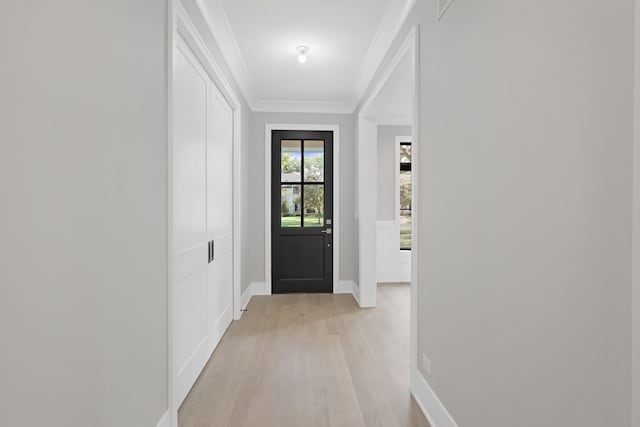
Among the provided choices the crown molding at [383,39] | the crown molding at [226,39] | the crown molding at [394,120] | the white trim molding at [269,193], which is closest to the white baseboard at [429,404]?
the crown molding at [383,39]

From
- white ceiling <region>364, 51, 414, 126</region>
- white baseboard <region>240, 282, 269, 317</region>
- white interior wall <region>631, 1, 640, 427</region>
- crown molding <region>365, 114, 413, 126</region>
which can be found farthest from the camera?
crown molding <region>365, 114, 413, 126</region>

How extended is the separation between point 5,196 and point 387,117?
514 centimetres

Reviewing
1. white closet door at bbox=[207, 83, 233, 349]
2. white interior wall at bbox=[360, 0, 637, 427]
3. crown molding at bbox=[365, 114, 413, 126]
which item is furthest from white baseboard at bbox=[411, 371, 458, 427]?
crown molding at bbox=[365, 114, 413, 126]

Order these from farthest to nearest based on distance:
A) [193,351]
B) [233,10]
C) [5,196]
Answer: [233,10] → [193,351] → [5,196]

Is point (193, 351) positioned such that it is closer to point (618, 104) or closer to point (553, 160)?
point (553, 160)

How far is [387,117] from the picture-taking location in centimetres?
547

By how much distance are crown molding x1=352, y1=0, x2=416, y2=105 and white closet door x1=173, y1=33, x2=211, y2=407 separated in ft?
4.65

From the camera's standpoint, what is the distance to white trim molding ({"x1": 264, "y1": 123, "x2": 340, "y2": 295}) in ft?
16.4

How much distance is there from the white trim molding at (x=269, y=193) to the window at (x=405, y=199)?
1317mm

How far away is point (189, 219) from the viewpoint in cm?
237

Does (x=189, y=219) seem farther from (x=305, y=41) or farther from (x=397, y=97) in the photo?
(x=397, y=97)

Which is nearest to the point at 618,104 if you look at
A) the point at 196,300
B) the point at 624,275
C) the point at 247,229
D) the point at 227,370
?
the point at 624,275

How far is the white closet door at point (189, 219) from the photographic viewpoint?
214 centimetres

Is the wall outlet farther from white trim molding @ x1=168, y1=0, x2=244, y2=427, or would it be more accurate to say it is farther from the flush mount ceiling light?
the flush mount ceiling light
